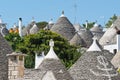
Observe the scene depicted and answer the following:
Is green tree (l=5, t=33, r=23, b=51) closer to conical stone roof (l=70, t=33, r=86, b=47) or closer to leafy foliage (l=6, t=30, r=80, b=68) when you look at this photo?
leafy foliage (l=6, t=30, r=80, b=68)

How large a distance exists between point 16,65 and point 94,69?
30.3ft

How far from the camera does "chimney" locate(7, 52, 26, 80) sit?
23.7m

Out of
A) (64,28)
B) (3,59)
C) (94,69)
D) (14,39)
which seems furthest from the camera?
(64,28)

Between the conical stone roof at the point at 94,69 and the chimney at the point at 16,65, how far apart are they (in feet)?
27.2

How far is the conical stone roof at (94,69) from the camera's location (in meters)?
31.8

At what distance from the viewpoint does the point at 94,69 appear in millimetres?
32219

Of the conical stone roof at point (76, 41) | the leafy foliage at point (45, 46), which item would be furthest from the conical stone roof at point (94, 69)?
the conical stone roof at point (76, 41)

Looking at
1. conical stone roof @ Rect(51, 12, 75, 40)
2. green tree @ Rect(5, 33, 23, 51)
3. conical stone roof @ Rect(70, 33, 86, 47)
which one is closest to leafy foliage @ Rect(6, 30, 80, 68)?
green tree @ Rect(5, 33, 23, 51)

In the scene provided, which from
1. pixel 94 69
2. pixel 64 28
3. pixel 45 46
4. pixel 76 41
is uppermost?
pixel 94 69

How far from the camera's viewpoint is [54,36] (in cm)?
5528

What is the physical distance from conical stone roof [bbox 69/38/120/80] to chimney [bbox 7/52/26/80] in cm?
828

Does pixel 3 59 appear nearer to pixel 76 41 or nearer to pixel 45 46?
pixel 45 46

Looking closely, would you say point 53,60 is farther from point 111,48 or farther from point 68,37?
point 68,37

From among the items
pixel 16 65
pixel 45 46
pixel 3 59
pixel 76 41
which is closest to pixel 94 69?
pixel 3 59
